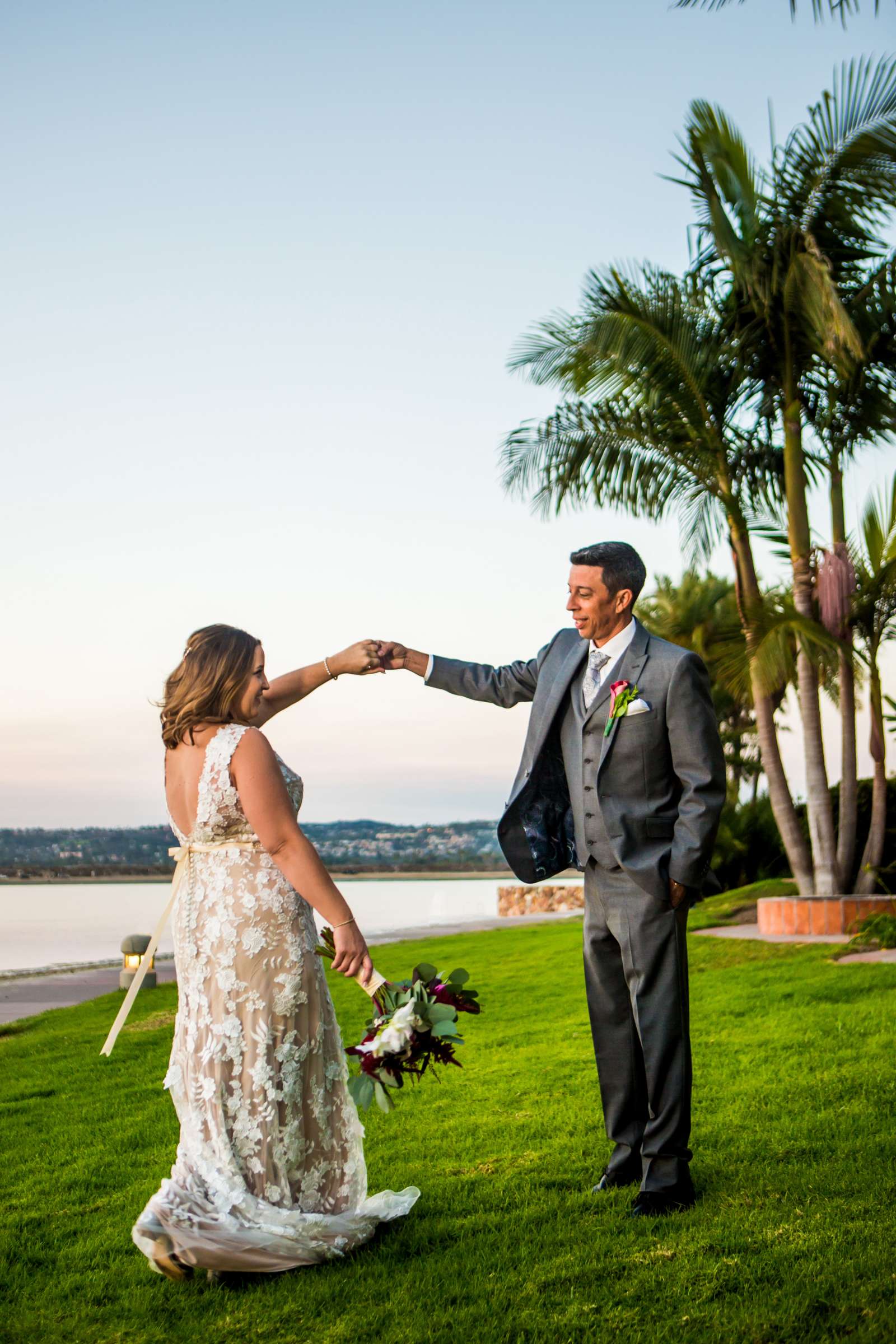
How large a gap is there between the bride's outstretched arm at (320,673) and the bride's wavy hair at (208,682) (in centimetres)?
65

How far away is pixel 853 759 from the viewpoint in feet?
42.8

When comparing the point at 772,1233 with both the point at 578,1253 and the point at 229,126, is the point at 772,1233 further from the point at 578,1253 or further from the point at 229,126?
the point at 229,126

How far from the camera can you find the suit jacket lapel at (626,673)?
3.98 metres

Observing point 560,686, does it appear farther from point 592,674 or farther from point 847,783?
point 847,783

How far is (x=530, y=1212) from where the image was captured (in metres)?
3.91

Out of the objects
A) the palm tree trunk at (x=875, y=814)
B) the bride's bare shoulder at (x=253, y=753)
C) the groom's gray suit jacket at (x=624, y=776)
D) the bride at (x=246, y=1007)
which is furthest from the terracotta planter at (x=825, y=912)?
the bride's bare shoulder at (x=253, y=753)

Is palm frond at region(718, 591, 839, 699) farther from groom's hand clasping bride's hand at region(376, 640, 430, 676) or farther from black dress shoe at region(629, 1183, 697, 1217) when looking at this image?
black dress shoe at region(629, 1183, 697, 1217)

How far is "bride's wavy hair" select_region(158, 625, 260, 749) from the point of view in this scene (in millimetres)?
3535

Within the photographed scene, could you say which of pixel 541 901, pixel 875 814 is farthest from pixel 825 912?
pixel 541 901

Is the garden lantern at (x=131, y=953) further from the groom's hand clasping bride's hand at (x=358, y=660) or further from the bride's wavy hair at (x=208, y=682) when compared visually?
the bride's wavy hair at (x=208, y=682)

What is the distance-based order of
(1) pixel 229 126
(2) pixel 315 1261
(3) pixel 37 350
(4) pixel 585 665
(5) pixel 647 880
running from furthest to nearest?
(3) pixel 37 350 → (1) pixel 229 126 → (4) pixel 585 665 → (5) pixel 647 880 → (2) pixel 315 1261

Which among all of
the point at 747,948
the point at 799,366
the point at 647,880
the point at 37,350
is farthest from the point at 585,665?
the point at 37,350

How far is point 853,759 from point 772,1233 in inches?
404

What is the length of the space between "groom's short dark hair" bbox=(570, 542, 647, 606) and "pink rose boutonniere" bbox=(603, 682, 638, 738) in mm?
336
